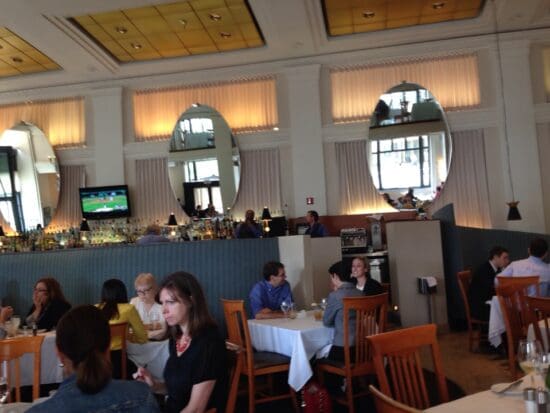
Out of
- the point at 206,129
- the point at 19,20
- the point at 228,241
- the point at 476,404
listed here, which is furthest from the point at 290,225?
the point at 476,404

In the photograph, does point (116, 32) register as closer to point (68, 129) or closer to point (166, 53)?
point (166, 53)

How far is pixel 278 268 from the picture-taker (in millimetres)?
5543

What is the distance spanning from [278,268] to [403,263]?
273 cm

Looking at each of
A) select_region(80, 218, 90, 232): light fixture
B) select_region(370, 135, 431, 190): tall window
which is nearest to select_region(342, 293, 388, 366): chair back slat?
select_region(370, 135, 431, 190): tall window

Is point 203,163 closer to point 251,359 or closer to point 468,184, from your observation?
point 468,184

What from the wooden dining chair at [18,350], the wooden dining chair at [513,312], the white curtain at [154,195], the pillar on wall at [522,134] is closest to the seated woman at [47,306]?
the wooden dining chair at [18,350]

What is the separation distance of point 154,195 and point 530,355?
10288 millimetres

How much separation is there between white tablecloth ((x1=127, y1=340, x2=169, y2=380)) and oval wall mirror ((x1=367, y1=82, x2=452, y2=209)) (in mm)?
7144

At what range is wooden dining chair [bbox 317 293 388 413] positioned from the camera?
4.34 m

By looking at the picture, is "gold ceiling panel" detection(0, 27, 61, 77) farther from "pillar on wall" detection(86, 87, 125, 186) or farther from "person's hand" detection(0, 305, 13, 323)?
"person's hand" detection(0, 305, 13, 323)

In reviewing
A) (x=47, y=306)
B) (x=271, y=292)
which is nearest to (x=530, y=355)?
(x=271, y=292)

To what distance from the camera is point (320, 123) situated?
439 inches

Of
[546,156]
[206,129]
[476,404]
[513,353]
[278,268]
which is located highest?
[206,129]

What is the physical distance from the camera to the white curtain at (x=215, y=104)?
11.6 metres
